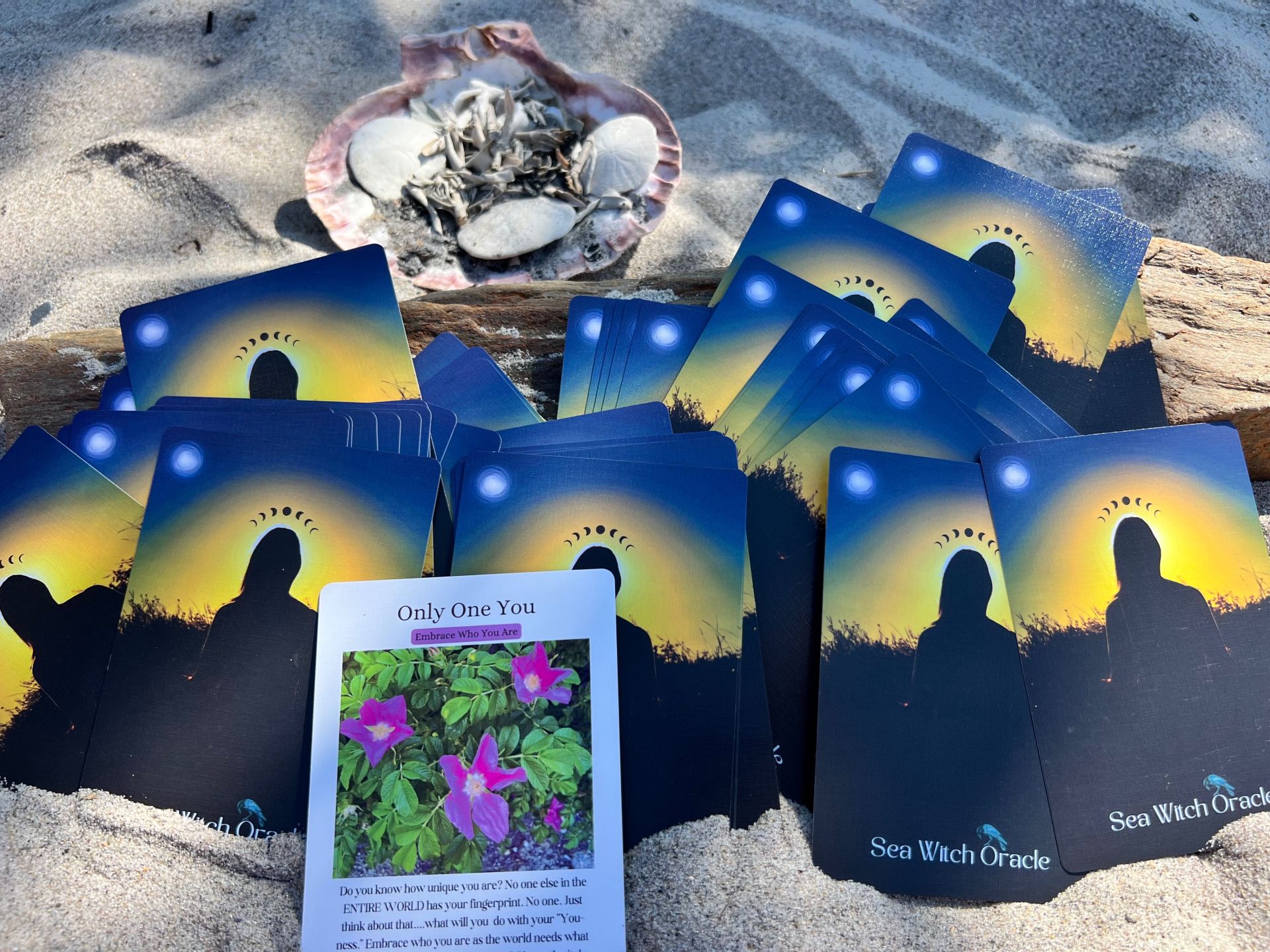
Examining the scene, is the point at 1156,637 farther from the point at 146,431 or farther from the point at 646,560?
the point at 146,431

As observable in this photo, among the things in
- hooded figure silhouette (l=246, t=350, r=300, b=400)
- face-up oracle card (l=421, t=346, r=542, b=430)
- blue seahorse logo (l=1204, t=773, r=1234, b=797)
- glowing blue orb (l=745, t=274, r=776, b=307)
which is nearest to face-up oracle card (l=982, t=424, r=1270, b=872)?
blue seahorse logo (l=1204, t=773, r=1234, b=797)

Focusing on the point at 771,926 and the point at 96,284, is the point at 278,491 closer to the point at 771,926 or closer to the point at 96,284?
the point at 771,926

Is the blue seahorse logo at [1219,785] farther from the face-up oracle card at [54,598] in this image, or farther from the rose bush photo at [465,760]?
the face-up oracle card at [54,598]

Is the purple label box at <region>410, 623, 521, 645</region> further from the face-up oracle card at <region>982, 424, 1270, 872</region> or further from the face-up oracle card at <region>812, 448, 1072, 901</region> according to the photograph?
the face-up oracle card at <region>982, 424, 1270, 872</region>

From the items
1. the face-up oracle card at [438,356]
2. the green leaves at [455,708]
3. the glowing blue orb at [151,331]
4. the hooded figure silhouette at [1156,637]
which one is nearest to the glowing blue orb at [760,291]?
the face-up oracle card at [438,356]

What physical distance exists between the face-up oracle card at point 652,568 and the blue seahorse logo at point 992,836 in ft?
0.77

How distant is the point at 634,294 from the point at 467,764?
2.51 ft

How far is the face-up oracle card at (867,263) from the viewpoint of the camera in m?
1.23

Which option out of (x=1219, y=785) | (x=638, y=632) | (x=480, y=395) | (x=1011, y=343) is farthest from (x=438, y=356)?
(x=1219, y=785)

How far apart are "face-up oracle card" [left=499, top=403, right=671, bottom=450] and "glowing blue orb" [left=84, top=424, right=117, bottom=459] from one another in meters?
0.43

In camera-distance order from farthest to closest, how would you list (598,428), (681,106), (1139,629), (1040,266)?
(681,106), (1040,266), (598,428), (1139,629)

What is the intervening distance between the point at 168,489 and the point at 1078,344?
1.13 metres

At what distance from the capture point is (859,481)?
97 centimetres

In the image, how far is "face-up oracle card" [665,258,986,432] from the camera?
1.12m
